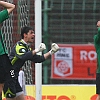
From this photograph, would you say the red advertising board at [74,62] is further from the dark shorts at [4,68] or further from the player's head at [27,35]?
the dark shorts at [4,68]

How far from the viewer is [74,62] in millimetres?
12898

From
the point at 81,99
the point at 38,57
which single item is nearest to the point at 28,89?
the point at 81,99

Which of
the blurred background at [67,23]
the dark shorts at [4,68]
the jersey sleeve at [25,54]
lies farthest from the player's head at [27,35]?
the blurred background at [67,23]

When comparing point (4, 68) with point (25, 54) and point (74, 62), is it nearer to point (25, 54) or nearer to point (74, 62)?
point (25, 54)

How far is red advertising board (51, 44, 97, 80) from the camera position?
1287 centimetres

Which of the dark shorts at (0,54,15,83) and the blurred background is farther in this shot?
the blurred background

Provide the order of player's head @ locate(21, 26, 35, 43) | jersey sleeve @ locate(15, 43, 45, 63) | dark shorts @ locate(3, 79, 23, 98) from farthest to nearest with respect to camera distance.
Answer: player's head @ locate(21, 26, 35, 43), jersey sleeve @ locate(15, 43, 45, 63), dark shorts @ locate(3, 79, 23, 98)

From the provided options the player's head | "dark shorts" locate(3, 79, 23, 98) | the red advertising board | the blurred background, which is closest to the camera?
"dark shorts" locate(3, 79, 23, 98)

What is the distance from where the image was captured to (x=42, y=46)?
981 centimetres

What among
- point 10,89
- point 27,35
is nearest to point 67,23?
point 27,35

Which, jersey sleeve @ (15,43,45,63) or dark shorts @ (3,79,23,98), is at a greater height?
jersey sleeve @ (15,43,45,63)

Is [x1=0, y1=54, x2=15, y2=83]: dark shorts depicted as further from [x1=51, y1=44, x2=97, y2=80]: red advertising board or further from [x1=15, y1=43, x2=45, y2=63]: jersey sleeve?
[x1=51, y1=44, x2=97, y2=80]: red advertising board

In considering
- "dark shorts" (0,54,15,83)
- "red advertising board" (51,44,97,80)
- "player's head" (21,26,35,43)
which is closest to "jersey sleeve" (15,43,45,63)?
"player's head" (21,26,35,43)

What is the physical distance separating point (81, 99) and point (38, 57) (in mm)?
2306
